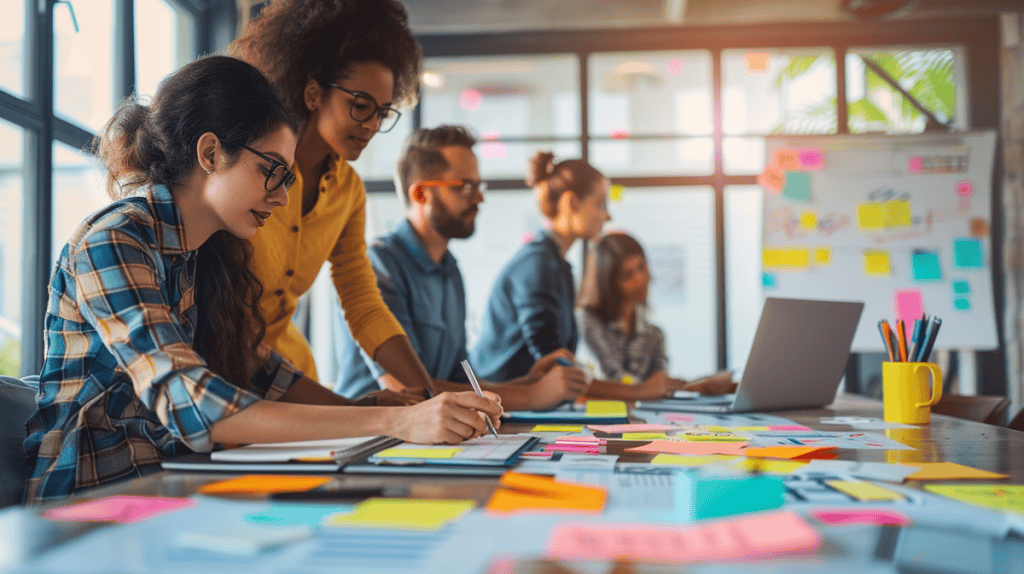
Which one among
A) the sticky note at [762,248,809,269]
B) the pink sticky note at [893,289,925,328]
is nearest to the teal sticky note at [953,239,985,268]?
the pink sticky note at [893,289,925,328]

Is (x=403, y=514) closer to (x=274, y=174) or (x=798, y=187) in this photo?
(x=274, y=174)

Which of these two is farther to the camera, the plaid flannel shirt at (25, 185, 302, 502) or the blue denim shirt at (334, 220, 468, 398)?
the blue denim shirt at (334, 220, 468, 398)

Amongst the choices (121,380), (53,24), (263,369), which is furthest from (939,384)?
(53,24)

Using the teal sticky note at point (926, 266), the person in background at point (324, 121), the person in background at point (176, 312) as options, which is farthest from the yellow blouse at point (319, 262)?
the teal sticky note at point (926, 266)

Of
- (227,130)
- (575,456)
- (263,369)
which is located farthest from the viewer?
(263,369)

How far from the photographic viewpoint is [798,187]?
12.8 ft

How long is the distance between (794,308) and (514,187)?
2.80 m

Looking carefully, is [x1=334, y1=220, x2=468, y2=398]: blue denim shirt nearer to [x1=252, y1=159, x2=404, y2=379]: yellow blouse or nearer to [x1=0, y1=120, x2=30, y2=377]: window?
[x1=252, y1=159, x2=404, y2=379]: yellow blouse

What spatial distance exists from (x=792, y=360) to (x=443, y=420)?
922 millimetres

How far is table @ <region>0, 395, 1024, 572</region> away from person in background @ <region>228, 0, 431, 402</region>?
2.10ft

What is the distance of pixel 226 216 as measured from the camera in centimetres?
116

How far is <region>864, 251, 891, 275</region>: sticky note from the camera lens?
12.5 feet

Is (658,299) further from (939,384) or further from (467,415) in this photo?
(467,415)

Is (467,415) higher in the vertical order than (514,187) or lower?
lower
